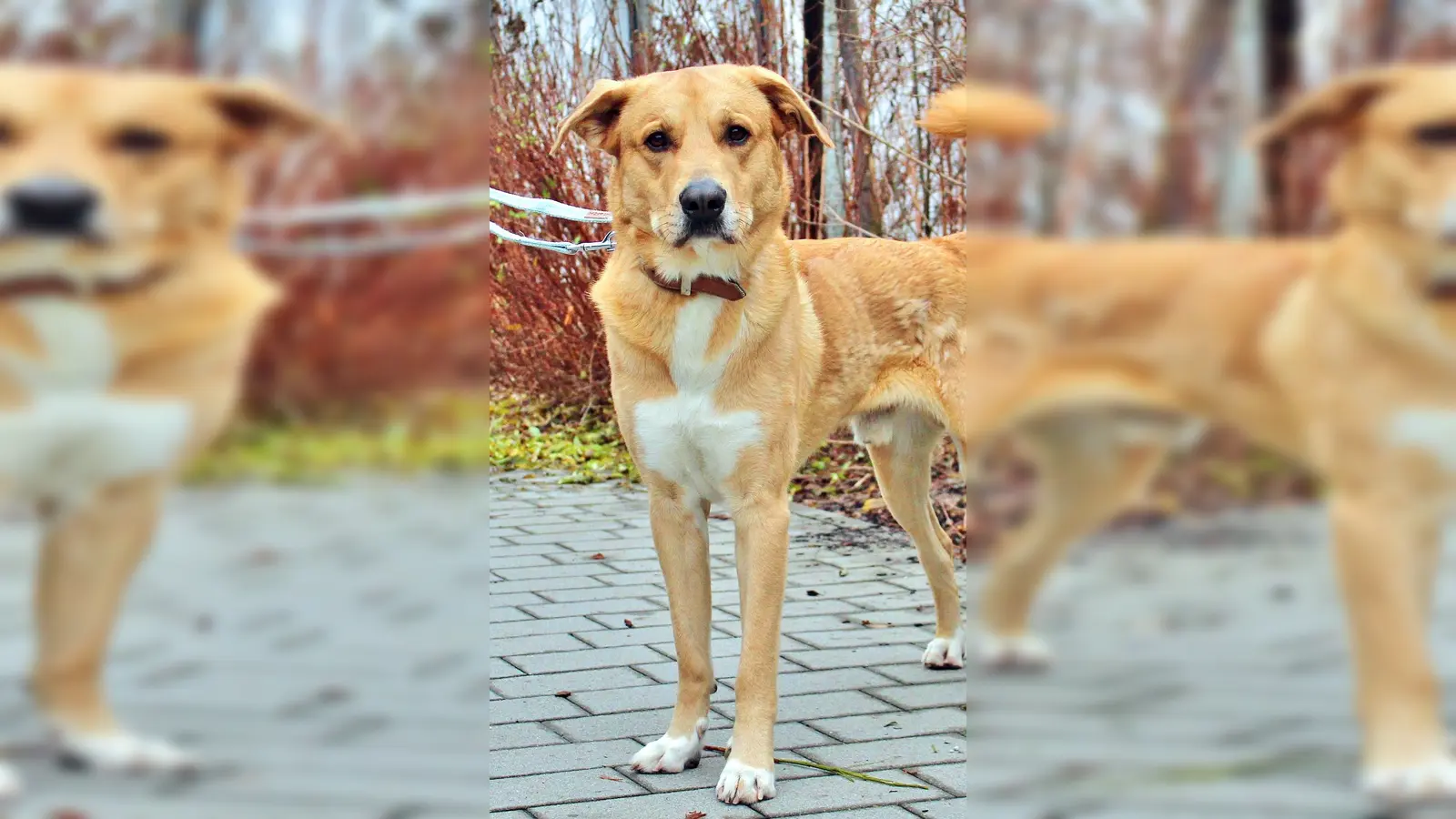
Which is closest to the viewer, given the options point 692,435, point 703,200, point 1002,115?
point 1002,115

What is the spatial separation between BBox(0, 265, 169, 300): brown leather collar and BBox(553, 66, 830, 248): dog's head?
259 centimetres

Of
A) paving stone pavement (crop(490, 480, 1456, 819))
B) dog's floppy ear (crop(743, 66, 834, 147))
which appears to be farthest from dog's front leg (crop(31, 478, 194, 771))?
dog's floppy ear (crop(743, 66, 834, 147))

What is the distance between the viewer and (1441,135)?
0.61m

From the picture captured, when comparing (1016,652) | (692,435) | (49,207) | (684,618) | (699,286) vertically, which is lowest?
(684,618)

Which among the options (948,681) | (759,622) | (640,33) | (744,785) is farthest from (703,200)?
(640,33)

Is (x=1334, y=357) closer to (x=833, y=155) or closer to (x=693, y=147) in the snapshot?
(x=693, y=147)

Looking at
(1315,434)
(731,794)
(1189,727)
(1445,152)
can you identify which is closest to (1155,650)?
(1189,727)

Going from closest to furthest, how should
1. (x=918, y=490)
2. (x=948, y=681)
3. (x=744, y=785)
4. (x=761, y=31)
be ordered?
(x=744, y=785) < (x=948, y=681) < (x=918, y=490) < (x=761, y=31)

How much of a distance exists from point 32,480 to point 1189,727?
25.2 inches

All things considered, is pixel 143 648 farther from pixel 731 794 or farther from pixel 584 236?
pixel 584 236

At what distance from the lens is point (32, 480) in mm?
791

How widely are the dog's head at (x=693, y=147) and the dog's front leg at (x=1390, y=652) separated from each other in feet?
8.94

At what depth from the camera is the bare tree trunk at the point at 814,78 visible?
5.93 m

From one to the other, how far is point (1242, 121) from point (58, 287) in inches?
24.3
